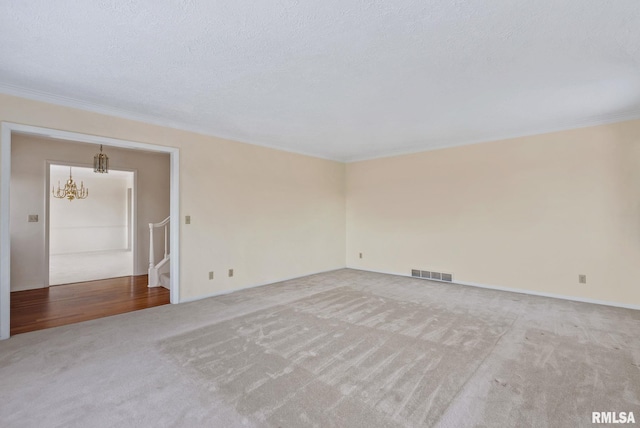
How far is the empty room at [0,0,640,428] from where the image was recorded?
1.84m

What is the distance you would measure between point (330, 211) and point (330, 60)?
13.7 ft

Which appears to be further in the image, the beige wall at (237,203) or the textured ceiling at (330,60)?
the beige wall at (237,203)

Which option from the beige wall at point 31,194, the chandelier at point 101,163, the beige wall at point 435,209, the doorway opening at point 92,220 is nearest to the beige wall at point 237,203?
the beige wall at point 435,209

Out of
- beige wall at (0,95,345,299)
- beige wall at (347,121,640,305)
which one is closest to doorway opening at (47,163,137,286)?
beige wall at (0,95,345,299)

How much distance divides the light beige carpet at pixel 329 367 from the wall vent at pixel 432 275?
1.37 metres

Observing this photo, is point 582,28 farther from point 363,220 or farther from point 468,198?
point 363,220

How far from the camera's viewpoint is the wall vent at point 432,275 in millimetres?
5121

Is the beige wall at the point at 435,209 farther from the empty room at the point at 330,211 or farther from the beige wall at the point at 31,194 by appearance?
the beige wall at the point at 31,194

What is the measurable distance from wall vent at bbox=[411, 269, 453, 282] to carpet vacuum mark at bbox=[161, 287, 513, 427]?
1544 millimetres

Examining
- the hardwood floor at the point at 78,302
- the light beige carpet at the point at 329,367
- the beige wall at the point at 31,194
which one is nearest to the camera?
the light beige carpet at the point at 329,367

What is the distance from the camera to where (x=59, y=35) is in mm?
2002

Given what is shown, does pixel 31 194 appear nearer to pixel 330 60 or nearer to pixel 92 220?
pixel 92 220

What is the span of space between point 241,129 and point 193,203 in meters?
1.29

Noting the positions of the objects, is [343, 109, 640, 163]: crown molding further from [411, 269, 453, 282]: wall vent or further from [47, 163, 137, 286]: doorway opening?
[47, 163, 137, 286]: doorway opening
